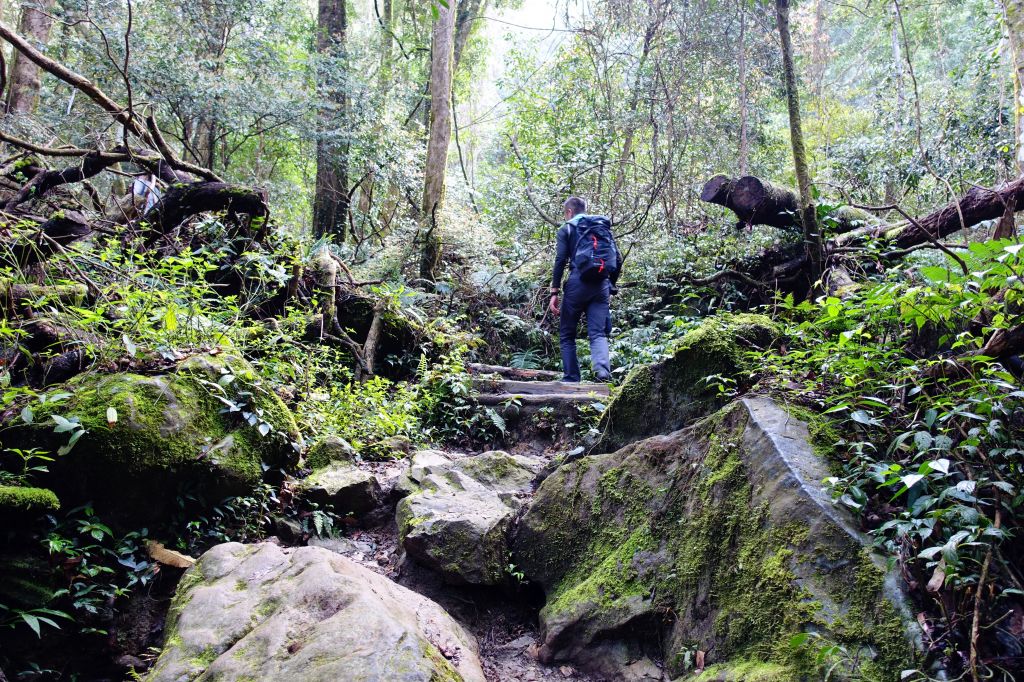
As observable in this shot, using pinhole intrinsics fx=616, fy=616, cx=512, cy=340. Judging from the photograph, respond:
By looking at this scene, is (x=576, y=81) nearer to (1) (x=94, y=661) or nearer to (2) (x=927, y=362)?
(2) (x=927, y=362)

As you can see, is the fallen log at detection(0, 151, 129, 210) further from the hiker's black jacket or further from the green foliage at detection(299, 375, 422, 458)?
the hiker's black jacket

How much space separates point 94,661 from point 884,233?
9031 millimetres

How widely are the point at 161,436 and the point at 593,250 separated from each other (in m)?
5.01

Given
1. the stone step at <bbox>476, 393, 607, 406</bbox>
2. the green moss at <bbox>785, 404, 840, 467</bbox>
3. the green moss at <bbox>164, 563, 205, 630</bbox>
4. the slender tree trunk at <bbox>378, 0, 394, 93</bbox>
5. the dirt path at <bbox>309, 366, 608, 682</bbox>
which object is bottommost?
the dirt path at <bbox>309, 366, 608, 682</bbox>

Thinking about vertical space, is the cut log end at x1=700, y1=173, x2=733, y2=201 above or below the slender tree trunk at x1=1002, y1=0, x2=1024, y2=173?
below

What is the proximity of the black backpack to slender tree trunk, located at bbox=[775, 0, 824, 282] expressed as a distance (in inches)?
97.3

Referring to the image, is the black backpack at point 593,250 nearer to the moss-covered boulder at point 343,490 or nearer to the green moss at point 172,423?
the moss-covered boulder at point 343,490

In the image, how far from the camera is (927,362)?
121 inches

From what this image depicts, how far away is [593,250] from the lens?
7422 millimetres

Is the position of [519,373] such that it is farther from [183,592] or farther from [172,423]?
[183,592]

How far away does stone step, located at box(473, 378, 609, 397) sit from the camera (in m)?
7.20

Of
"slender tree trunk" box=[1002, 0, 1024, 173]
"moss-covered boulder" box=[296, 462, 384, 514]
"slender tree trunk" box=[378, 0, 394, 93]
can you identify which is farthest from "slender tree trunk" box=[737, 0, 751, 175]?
"moss-covered boulder" box=[296, 462, 384, 514]

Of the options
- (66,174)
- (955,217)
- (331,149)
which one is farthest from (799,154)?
(331,149)

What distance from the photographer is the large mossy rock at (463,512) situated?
13.1ft
